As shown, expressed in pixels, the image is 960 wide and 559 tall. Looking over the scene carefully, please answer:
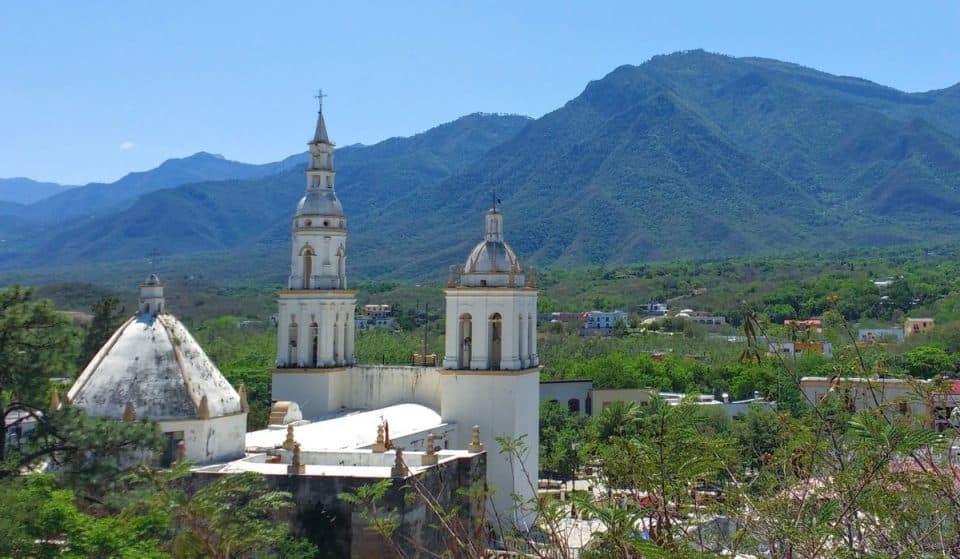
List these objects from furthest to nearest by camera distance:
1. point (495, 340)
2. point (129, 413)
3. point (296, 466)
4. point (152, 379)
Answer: point (495, 340), point (152, 379), point (296, 466), point (129, 413)

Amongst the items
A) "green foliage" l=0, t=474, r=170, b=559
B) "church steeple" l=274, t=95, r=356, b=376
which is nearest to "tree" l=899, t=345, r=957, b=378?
"church steeple" l=274, t=95, r=356, b=376

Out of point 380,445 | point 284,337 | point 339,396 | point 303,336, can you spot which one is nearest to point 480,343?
point 339,396

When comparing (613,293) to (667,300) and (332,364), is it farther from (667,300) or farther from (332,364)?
(332,364)

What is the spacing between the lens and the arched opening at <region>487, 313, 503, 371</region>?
27844 mm

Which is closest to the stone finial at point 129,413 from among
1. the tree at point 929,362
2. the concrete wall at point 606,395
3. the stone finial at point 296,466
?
the stone finial at point 296,466

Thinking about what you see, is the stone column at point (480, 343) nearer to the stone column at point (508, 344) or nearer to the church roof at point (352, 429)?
the stone column at point (508, 344)

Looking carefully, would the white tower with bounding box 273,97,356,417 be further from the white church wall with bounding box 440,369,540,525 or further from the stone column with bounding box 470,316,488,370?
the stone column with bounding box 470,316,488,370

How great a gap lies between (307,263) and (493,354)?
606 centimetres

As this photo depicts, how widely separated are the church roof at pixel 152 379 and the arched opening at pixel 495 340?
27.1 feet

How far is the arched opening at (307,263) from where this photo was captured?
29.8 meters

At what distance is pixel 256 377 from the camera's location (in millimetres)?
49625

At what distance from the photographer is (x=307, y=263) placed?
29938 mm

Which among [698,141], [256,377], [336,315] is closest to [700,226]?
[698,141]

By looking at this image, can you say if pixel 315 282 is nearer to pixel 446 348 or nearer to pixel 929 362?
pixel 446 348
